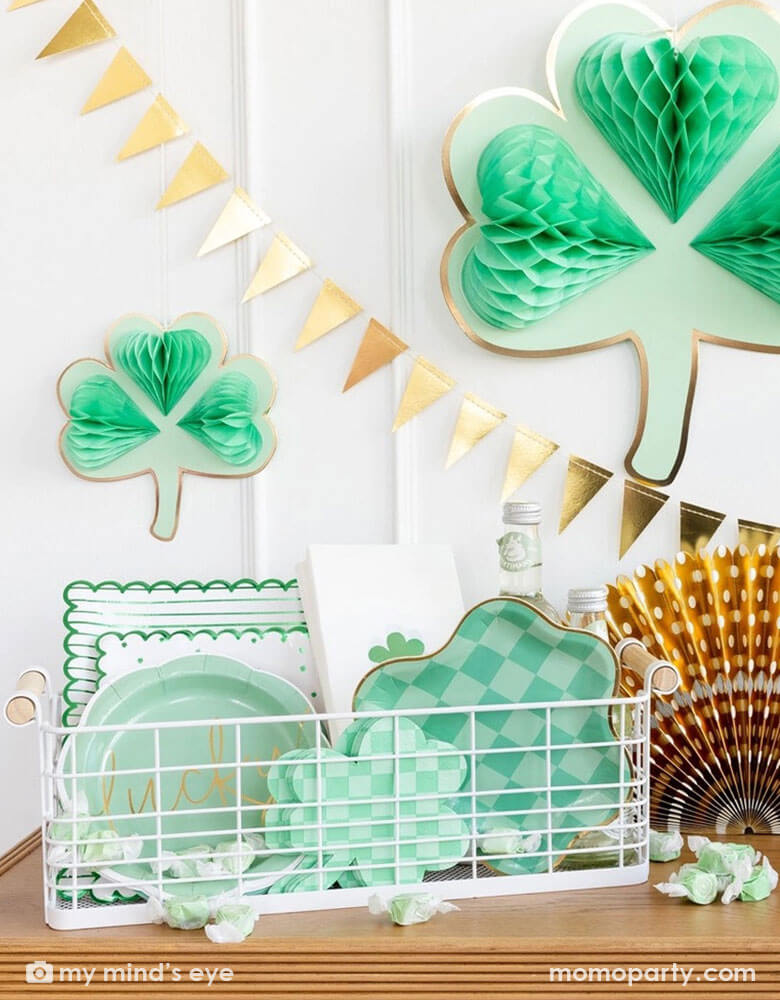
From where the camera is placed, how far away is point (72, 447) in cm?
121

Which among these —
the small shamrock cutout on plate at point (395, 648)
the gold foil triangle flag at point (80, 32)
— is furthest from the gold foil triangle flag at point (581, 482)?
the gold foil triangle flag at point (80, 32)

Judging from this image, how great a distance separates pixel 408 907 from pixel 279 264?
0.70 metres

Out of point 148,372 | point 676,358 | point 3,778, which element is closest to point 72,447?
point 148,372

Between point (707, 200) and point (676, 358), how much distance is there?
0.18m

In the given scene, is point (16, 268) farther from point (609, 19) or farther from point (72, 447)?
point (609, 19)

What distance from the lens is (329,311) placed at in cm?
122

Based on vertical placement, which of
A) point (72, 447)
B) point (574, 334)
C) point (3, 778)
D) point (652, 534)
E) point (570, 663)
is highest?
point (574, 334)

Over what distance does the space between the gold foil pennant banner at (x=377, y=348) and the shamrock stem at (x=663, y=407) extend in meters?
0.27

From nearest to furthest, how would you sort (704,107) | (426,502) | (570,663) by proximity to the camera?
(570,663)
(704,107)
(426,502)

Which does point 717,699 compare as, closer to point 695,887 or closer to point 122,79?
point 695,887

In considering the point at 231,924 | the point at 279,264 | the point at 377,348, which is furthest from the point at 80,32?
the point at 231,924

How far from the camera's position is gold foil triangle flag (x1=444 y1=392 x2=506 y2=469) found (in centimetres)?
122

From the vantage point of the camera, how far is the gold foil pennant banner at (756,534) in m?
1.21

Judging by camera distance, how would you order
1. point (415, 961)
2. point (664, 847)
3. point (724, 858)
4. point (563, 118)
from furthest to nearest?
point (563, 118) → point (664, 847) → point (724, 858) → point (415, 961)
